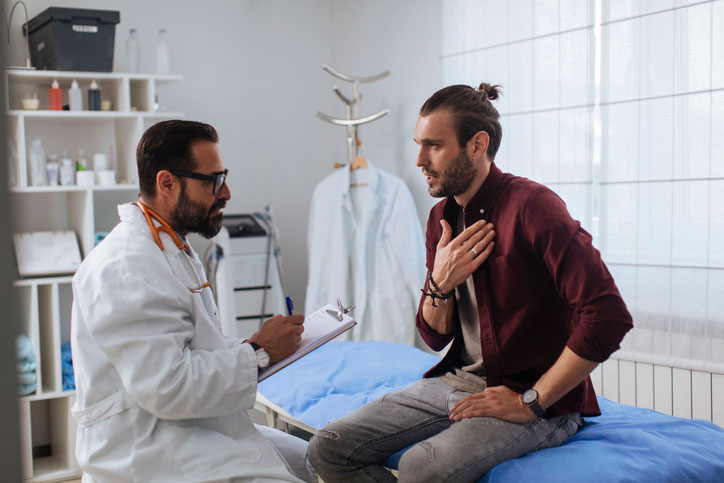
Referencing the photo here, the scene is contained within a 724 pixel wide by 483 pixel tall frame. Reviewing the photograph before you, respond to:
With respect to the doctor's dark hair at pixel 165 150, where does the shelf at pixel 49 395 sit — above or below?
below

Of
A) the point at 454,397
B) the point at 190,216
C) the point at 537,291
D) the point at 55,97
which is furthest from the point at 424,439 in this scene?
the point at 55,97

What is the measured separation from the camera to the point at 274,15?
4418 mm

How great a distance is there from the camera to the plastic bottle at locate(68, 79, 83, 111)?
3305mm

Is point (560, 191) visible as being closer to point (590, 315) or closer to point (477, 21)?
point (477, 21)

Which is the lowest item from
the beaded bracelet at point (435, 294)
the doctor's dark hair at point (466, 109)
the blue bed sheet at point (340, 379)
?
the blue bed sheet at point (340, 379)

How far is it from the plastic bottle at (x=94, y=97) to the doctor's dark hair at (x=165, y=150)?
1.84 metres

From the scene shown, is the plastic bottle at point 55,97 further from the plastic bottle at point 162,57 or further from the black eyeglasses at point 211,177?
the black eyeglasses at point 211,177

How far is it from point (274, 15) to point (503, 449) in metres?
3.44

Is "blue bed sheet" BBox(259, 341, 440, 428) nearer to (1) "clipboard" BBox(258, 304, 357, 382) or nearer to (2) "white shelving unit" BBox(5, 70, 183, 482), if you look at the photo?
(1) "clipboard" BBox(258, 304, 357, 382)

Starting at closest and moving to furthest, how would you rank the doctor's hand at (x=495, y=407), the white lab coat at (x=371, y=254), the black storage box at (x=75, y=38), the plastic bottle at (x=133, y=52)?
the doctor's hand at (x=495, y=407) < the black storage box at (x=75, y=38) < the plastic bottle at (x=133, y=52) < the white lab coat at (x=371, y=254)

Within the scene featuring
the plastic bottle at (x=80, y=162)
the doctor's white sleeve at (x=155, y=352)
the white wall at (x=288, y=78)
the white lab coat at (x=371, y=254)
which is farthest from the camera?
the white wall at (x=288, y=78)

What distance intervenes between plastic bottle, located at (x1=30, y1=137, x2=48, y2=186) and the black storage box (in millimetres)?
368

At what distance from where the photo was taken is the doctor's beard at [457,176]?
6.21 feet

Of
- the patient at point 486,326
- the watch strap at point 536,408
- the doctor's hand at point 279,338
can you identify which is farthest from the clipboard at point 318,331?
the watch strap at point 536,408
